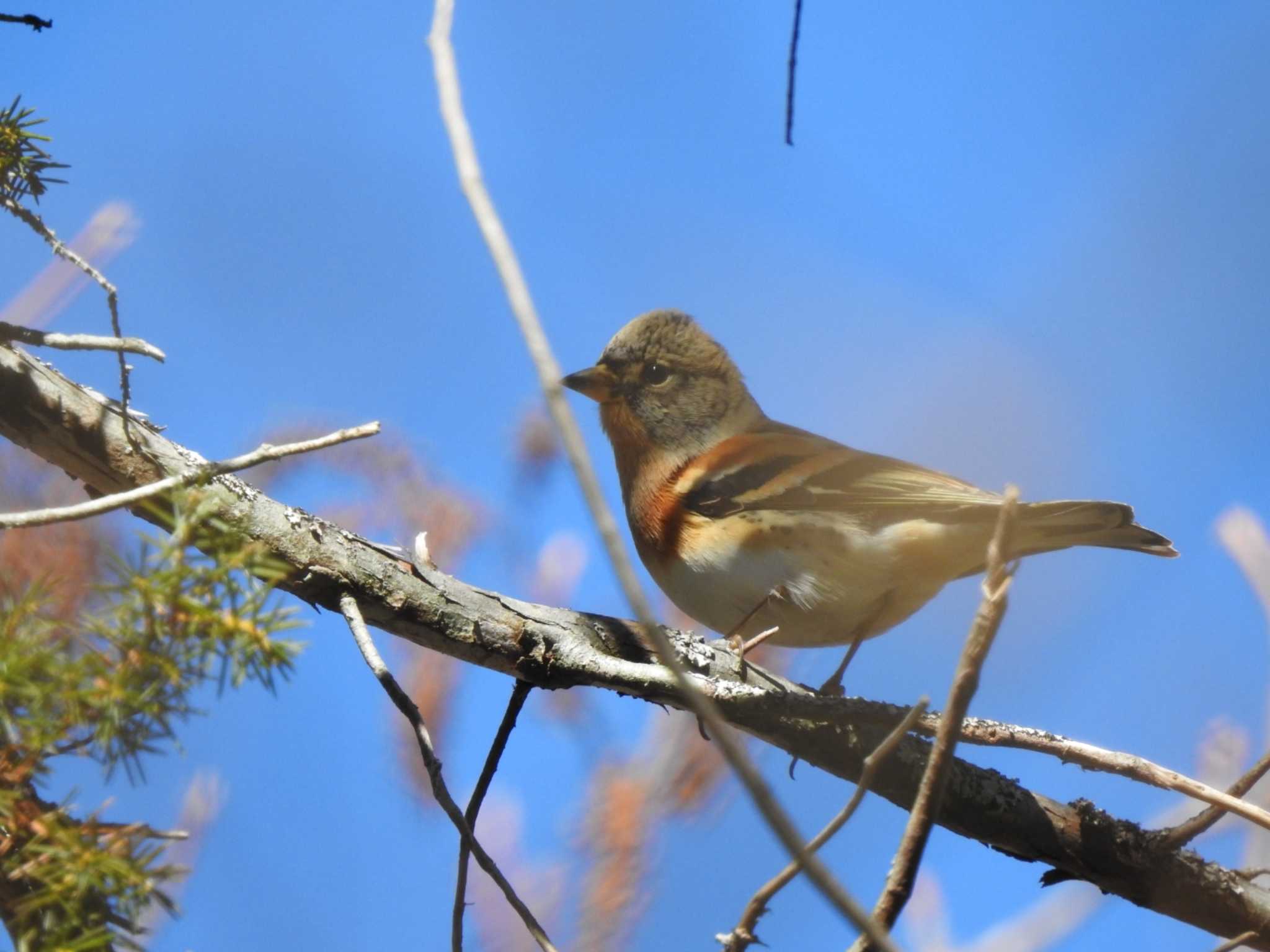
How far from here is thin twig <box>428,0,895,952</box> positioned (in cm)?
75

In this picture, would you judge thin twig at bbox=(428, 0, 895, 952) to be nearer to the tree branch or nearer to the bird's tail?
the tree branch

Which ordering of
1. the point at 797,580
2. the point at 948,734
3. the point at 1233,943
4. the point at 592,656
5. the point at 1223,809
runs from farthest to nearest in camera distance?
the point at 797,580
the point at 592,656
the point at 1223,809
the point at 1233,943
the point at 948,734

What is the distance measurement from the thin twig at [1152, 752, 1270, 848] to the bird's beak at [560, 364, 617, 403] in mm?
2224

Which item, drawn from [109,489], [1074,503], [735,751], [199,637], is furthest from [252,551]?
[1074,503]

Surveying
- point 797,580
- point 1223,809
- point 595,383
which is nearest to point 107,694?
point 1223,809

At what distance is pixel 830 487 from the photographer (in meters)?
3.00

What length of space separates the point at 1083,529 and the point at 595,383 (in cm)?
166

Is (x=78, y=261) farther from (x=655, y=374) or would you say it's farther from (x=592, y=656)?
(x=655, y=374)

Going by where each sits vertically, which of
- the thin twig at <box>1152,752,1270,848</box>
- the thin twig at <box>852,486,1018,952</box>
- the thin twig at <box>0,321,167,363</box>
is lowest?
the thin twig at <box>852,486,1018,952</box>

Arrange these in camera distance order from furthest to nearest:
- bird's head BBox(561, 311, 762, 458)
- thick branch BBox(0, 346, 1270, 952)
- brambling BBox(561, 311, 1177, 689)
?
1. bird's head BBox(561, 311, 762, 458)
2. brambling BBox(561, 311, 1177, 689)
3. thick branch BBox(0, 346, 1270, 952)

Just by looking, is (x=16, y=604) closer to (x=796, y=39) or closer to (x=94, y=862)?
(x=94, y=862)

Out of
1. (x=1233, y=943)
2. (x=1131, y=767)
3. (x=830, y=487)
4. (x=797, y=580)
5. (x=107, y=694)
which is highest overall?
(x=830, y=487)

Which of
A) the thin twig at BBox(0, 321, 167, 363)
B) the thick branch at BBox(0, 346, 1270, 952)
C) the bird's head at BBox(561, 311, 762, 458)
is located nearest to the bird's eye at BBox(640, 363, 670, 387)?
the bird's head at BBox(561, 311, 762, 458)

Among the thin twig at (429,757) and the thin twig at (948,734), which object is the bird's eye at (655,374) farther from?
the thin twig at (948,734)
